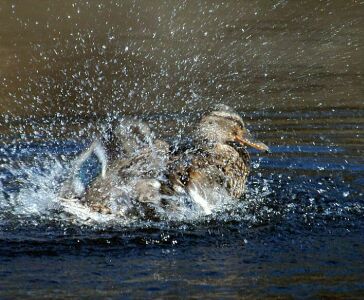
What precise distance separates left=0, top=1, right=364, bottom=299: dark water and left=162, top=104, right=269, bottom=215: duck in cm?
16

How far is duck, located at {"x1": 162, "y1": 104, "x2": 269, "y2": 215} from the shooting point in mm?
5219

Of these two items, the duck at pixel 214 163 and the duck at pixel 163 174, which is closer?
the duck at pixel 163 174

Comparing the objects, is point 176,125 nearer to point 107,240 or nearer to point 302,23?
point 107,240

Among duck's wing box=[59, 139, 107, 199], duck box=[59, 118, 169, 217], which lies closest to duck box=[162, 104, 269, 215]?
duck box=[59, 118, 169, 217]

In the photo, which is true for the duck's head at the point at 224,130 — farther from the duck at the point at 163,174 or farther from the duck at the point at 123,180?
the duck at the point at 123,180

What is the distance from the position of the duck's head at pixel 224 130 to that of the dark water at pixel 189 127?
0.22 metres

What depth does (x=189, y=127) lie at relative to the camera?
708cm

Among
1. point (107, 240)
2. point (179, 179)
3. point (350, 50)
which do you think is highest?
point (350, 50)

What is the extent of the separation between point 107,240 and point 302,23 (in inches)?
272

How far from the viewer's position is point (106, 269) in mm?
4297

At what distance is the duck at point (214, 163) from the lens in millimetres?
5219

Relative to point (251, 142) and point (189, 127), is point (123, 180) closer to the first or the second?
point (251, 142)

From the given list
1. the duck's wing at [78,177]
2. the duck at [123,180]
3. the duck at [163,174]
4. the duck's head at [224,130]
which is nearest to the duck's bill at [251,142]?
the duck's head at [224,130]

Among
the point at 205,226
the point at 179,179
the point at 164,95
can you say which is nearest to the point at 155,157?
the point at 179,179
